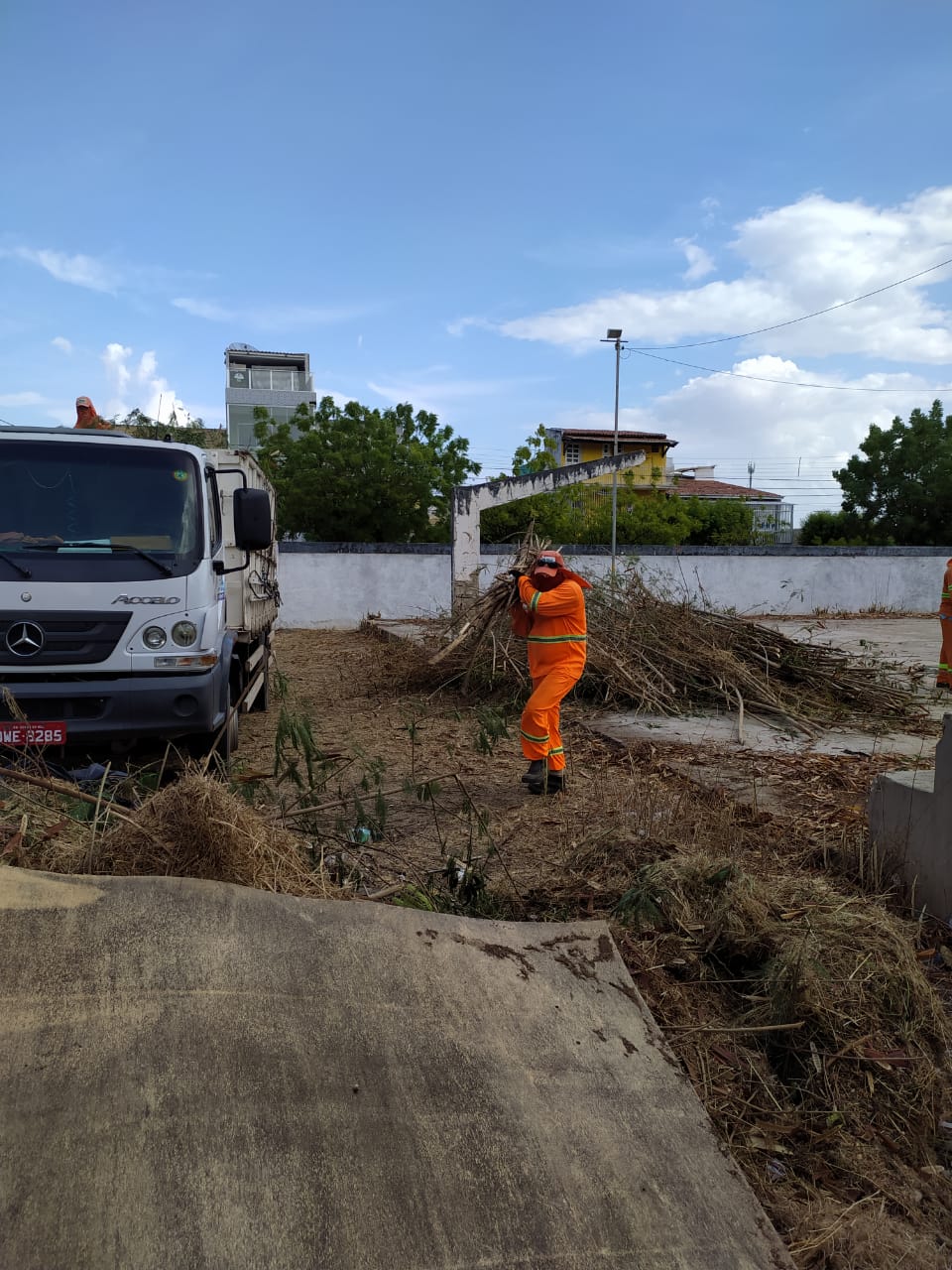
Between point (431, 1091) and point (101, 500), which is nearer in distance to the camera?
point (431, 1091)

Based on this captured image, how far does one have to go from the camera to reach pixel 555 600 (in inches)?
250

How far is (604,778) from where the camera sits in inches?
264

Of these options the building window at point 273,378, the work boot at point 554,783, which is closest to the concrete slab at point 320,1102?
the work boot at point 554,783

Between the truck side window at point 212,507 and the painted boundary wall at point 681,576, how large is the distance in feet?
49.3

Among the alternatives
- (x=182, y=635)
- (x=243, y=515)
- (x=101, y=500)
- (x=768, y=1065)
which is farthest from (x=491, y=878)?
(x=101, y=500)

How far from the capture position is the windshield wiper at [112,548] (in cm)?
563

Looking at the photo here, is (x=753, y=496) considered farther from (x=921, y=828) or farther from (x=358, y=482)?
(x=921, y=828)

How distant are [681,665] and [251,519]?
5187 mm

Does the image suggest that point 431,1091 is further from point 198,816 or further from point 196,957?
point 198,816

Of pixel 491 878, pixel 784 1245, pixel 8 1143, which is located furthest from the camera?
pixel 491 878

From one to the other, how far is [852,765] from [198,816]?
18.4 feet

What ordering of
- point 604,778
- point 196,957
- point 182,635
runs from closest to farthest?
point 196,957, point 182,635, point 604,778

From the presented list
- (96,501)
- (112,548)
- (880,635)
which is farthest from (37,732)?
(880,635)

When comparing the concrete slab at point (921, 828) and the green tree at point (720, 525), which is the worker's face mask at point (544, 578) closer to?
the concrete slab at point (921, 828)
